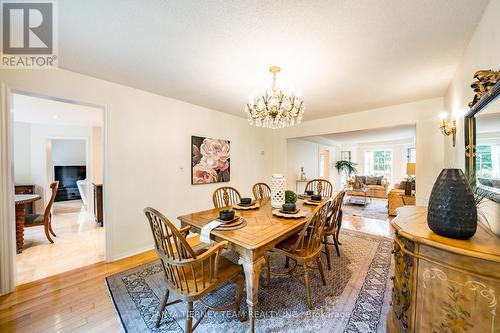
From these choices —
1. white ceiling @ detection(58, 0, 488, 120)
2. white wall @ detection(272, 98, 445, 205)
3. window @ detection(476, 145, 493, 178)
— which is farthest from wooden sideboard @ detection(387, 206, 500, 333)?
white wall @ detection(272, 98, 445, 205)

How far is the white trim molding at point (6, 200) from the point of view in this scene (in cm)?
188

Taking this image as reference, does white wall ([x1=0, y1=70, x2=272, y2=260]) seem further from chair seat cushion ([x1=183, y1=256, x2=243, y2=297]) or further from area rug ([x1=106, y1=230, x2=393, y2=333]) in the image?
chair seat cushion ([x1=183, y1=256, x2=243, y2=297])

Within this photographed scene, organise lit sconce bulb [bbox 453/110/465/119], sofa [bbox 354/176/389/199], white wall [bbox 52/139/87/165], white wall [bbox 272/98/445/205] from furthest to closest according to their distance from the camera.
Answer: white wall [bbox 52/139/87/165], sofa [bbox 354/176/389/199], white wall [bbox 272/98/445/205], lit sconce bulb [bbox 453/110/465/119]

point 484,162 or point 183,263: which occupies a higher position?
point 484,162

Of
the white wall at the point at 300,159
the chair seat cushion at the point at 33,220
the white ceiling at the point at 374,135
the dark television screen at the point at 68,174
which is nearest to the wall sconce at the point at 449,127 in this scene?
the white ceiling at the point at 374,135

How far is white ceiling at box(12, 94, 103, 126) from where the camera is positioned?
3.43m

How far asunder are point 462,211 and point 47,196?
7517mm

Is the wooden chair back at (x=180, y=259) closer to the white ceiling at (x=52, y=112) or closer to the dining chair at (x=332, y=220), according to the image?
the dining chair at (x=332, y=220)

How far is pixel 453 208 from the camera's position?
99 cm

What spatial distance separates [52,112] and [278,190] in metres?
5.08

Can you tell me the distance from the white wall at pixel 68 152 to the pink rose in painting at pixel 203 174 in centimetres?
636

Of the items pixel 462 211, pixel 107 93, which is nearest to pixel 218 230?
pixel 462 211

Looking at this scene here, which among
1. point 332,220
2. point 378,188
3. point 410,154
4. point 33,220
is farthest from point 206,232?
point 410,154

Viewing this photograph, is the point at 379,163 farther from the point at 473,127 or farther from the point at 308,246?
the point at 308,246
